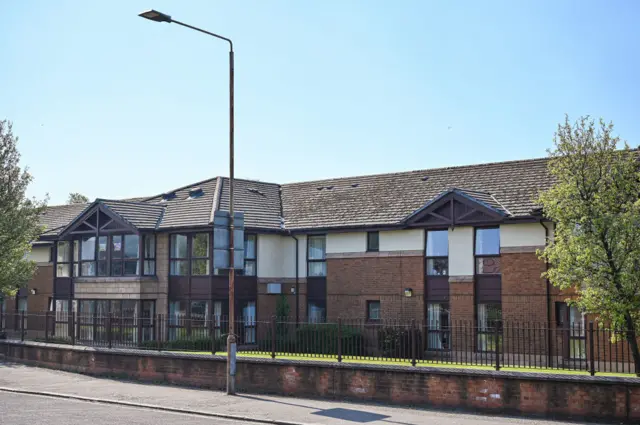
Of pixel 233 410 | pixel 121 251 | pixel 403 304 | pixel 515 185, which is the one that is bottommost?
pixel 233 410

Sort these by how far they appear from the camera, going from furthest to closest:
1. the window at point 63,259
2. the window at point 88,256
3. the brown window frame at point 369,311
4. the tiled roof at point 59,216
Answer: the tiled roof at point 59,216
the window at point 63,259
the window at point 88,256
the brown window frame at point 369,311

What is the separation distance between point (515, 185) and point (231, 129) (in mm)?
11243

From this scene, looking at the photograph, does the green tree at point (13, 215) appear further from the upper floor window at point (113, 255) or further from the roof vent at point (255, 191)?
the roof vent at point (255, 191)

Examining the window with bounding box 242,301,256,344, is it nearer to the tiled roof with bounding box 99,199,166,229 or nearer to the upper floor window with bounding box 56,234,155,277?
Result: the upper floor window with bounding box 56,234,155,277

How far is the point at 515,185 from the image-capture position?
83.9ft

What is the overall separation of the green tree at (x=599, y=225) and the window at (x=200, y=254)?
14.2 metres

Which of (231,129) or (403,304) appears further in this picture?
(403,304)

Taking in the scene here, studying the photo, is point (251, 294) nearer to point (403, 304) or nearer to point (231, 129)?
point (403, 304)

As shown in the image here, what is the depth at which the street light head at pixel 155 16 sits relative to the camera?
16.6 metres

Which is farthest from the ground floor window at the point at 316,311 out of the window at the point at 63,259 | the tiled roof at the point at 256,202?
the window at the point at 63,259

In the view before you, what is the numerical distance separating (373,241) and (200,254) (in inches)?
254

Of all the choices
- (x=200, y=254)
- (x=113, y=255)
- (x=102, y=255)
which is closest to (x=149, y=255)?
(x=113, y=255)

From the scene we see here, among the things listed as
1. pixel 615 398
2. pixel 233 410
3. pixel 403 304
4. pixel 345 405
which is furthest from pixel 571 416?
pixel 403 304

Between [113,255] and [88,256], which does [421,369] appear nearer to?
[113,255]
